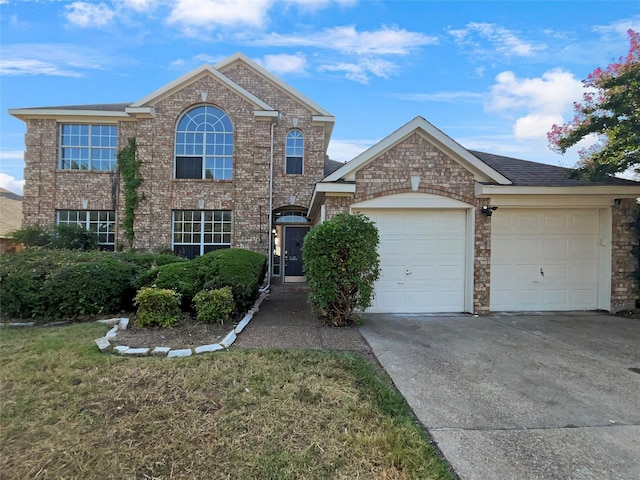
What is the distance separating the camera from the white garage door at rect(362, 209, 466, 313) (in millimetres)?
7957

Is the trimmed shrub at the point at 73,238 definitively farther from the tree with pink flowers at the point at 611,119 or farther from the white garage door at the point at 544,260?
the tree with pink flowers at the point at 611,119

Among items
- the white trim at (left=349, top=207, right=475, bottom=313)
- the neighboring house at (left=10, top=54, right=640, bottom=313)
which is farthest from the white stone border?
the neighboring house at (left=10, top=54, right=640, bottom=313)

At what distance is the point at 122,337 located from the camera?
5645 millimetres

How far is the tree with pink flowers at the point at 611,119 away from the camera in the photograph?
7152 millimetres

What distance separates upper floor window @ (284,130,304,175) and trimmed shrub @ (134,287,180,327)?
28.5 ft

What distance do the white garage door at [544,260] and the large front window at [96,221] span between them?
14218 mm

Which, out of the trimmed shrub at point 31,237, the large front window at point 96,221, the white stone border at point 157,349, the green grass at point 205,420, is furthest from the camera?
the large front window at point 96,221

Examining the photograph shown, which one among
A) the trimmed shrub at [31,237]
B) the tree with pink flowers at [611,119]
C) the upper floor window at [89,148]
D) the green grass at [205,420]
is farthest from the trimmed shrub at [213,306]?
the upper floor window at [89,148]

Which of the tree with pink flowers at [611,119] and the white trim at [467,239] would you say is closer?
the tree with pink flowers at [611,119]

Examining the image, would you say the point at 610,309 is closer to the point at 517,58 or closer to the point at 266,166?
the point at 517,58

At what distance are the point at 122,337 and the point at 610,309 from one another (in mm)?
11059

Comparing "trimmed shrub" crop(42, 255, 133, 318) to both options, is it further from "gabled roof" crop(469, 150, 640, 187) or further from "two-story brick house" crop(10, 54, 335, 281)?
"gabled roof" crop(469, 150, 640, 187)

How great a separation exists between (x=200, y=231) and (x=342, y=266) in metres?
8.93

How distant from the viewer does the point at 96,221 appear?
1379 cm
